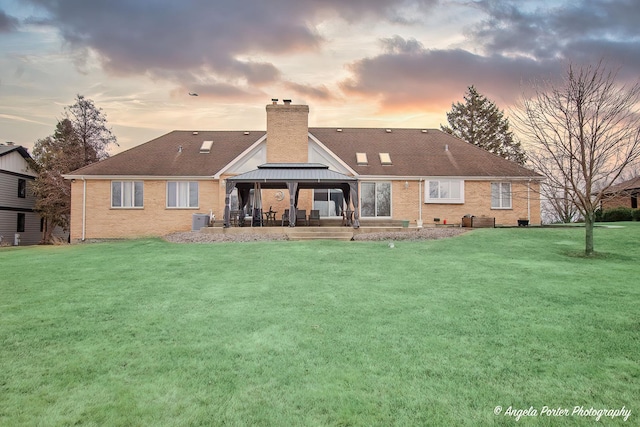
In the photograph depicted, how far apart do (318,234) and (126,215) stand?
1256 cm

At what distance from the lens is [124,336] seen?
563 centimetres

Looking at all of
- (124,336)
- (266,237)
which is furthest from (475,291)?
(266,237)

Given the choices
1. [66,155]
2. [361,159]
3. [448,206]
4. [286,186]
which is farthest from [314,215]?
[66,155]

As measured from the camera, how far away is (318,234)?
18.7 meters

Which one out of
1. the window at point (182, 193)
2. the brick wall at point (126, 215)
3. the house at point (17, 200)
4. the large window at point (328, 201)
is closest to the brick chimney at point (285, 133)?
the large window at point (328, 201)

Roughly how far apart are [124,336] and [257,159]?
20099 millimetres

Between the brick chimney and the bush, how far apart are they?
23.8 meters

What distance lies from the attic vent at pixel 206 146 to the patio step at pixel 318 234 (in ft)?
35.8

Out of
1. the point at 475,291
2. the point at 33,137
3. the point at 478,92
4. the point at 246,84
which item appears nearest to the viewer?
the point at 475,291

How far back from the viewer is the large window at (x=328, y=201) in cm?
2538

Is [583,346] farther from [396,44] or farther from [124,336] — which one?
[396,44]

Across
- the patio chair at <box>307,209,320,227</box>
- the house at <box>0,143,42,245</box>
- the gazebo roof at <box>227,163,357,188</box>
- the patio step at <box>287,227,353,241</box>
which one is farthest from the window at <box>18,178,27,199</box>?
the patio step at <box>287,227,353,241</box>

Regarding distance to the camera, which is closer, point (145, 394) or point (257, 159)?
point (145, 394)

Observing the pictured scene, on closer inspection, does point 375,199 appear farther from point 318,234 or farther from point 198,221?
point 198,221
